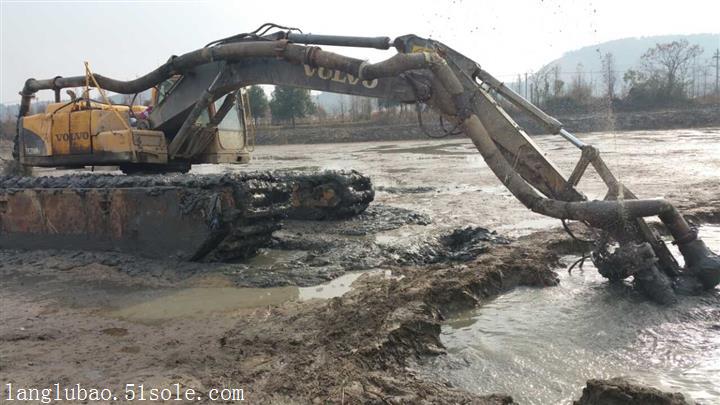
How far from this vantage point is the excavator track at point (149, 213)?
6531 mm

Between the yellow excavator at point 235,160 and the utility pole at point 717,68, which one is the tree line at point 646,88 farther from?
the yellow excavator at point 235,160

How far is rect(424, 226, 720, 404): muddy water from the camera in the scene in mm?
3648

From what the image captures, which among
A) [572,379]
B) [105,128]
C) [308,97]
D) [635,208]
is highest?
Result: [308,97]

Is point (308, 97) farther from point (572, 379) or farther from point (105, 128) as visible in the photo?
point (572, 379)

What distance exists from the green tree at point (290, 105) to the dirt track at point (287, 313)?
39392mm

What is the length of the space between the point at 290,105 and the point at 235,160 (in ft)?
132

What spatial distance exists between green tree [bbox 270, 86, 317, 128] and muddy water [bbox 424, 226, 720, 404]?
1726 inches

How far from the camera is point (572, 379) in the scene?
12.1 ft

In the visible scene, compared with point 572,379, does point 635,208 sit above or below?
above

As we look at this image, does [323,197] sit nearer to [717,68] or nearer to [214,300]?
[214,300]

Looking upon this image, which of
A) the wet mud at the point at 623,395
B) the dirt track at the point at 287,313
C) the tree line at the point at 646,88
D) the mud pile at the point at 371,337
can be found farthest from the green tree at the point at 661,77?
the wet mud at the point at 623,395

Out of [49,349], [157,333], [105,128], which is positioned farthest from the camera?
[105,128]

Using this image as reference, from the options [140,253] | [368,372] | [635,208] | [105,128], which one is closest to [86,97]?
[105,128]

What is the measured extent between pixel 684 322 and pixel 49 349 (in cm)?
494
